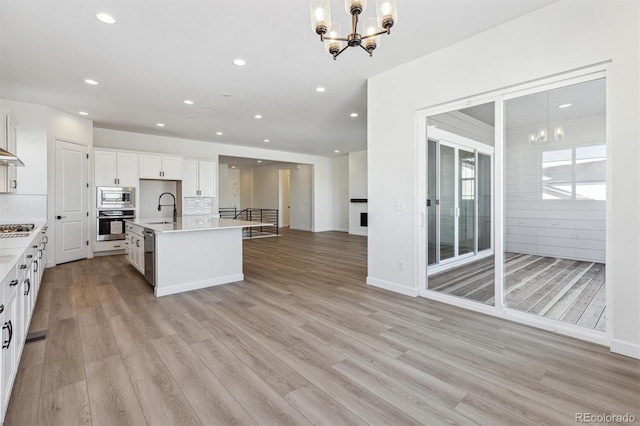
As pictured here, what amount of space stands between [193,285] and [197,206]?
4338 mm

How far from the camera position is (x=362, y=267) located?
5512mm

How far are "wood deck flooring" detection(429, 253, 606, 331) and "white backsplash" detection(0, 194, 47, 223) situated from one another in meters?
6.43

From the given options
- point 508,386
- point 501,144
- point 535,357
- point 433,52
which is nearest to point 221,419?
point 508,386

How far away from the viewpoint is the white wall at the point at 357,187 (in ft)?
34.2

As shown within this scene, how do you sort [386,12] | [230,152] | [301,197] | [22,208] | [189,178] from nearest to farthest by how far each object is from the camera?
1. [386,12]
2. [22,208]
3. [189,178]
4. [230,152]
5. [301,197]

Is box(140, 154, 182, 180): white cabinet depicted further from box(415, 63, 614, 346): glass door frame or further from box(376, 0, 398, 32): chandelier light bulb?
box(376, 0, 398, 32): chandelier light bulb

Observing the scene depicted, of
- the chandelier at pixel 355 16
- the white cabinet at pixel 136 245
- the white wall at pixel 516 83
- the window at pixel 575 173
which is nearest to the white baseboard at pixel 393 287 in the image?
the white wall at pixel 516 83

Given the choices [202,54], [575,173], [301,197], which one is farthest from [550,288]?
[301,197]

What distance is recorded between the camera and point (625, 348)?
92.4 inches

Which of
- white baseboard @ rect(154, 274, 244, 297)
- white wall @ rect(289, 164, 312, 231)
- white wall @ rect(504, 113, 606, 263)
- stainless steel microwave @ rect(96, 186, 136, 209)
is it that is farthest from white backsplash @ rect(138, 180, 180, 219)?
white wall @ rect(504, 113, 606, 263)

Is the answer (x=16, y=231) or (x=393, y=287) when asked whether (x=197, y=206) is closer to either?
(x=16, y=231)

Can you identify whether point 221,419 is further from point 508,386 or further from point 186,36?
point 186,36

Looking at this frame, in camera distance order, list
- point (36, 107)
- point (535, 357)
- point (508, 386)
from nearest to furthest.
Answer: point (508, 386) < point (535, 357) < point (36, 107)

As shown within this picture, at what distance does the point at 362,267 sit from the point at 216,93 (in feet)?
12.7
